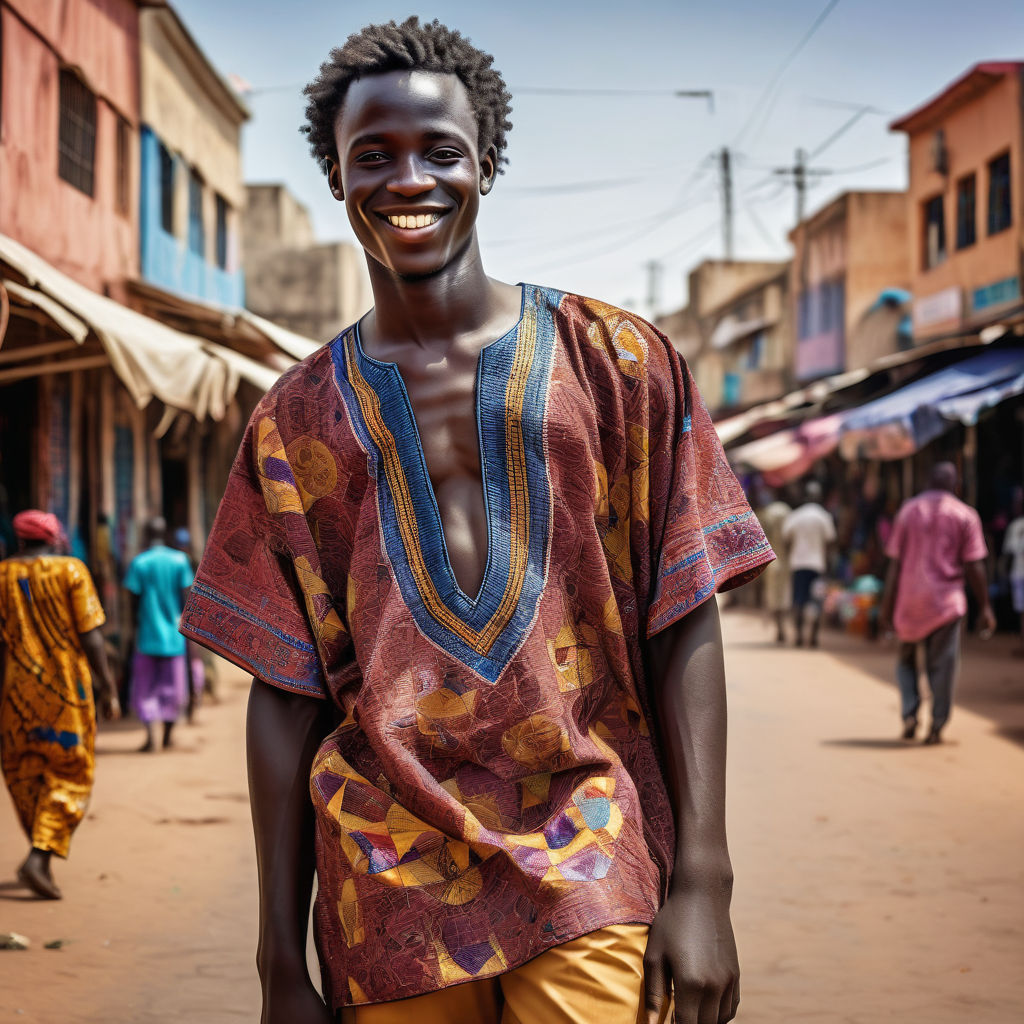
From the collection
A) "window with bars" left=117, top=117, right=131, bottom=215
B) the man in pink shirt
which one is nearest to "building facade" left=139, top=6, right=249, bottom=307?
"window with bars" left=117, top=117, right=131, bottom=215

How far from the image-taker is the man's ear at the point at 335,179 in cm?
208

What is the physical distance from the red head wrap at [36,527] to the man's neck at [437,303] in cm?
496

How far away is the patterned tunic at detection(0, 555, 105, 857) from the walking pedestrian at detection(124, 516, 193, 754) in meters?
3.00

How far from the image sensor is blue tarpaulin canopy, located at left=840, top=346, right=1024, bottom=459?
1375 centimetres

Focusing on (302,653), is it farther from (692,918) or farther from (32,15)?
(32,15)

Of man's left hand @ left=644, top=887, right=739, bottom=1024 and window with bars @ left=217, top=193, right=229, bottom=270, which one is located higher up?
window with bars @ left=217, top=193, right=229, bottom=270

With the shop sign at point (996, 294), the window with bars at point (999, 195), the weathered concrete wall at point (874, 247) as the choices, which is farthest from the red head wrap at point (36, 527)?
the weathered concrete wall at point (874, 247)

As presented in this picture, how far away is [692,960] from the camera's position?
1748 mm

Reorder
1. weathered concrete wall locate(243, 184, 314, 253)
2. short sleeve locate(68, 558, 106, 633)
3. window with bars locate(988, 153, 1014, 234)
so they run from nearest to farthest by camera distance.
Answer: short sleeve locate(68, 558, 106, 633), window with bars locate(988, 153, 1014, 234), weathered concrete wall locate(243, 184, 314, 253)

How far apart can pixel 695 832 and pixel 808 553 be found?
14.0 metres

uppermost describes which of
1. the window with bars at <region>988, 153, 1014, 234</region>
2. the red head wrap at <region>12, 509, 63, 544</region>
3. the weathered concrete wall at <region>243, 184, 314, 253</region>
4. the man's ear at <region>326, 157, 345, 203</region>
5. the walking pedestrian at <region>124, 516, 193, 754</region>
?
the weathered concrete wall at <region>243, 184, 314, 253</region>

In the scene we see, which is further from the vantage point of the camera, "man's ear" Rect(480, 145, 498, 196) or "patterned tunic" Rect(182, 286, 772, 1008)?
"man's ear" Rect(480, 145, 498, 196)

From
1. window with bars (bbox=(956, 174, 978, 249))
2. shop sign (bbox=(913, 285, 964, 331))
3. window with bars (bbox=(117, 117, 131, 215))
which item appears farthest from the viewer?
shop sign (bbox=(913, 285, 964, 331))

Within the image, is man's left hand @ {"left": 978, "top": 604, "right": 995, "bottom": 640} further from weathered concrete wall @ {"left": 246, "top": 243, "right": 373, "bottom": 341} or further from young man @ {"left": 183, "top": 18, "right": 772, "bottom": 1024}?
weathered concrete wall @ {"left": 246, "top": 243, "right": 373, "bottom": 341}
